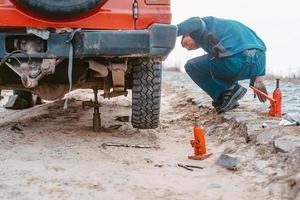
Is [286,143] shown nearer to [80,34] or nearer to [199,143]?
[199,143]

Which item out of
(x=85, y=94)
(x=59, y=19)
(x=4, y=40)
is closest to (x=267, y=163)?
(x=59, y=19)

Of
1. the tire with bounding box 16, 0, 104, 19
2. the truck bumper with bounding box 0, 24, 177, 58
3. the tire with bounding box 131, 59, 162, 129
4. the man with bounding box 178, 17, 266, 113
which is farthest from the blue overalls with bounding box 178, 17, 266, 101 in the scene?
the tire with bounding box 16, 0, 104, 19

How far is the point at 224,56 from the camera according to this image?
5797 millimetres

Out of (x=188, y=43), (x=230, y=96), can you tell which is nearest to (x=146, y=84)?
(x=188, y=43)

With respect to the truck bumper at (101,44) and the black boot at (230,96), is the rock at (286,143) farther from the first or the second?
the black boot at (230,96)

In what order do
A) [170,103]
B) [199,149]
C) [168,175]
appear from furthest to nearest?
[170,103], [199,149], [168,175]

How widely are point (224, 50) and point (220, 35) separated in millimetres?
206

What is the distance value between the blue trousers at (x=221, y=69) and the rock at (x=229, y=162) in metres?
2.01

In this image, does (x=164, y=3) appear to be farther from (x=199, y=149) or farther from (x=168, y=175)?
(x=168, y=175)

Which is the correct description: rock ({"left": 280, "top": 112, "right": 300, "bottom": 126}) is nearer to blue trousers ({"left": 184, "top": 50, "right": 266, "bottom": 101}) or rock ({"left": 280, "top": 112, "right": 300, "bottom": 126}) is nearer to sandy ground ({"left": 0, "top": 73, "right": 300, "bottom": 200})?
sandy ground ({"left": 0, "top": 73, "right": 300, "bottom": 200})

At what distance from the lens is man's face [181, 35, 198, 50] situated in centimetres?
605

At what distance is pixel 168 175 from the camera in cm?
365

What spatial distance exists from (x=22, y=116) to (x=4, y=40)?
2.12m

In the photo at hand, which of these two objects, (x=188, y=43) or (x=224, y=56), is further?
(x=188, y=43)
